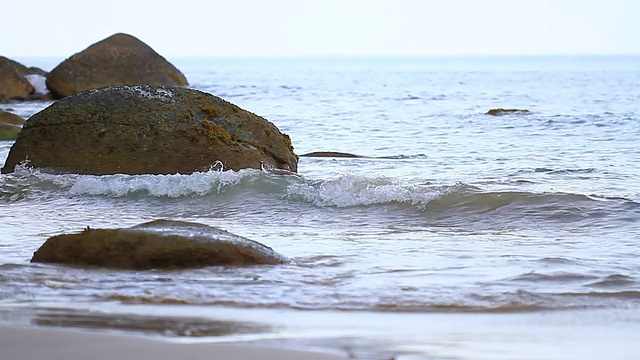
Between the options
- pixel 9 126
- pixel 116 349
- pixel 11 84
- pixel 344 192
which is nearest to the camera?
pixel 116 349

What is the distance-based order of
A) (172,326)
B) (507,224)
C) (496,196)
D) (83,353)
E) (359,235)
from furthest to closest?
(496,196), (507,224), (359,235), (172,326), (83,353)

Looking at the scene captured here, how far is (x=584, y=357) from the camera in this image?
355 centimetres

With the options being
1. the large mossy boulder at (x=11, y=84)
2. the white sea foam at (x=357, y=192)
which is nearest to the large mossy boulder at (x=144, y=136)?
the white sea foam at (x=357, y=192)

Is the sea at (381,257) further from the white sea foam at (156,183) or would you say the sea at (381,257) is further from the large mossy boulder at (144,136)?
the large mossy boulder at (144,136)

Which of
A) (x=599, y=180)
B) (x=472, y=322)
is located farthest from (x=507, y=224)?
(x=472, y=322)

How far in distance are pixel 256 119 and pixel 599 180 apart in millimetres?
3331

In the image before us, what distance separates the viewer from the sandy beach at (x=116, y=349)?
343cm

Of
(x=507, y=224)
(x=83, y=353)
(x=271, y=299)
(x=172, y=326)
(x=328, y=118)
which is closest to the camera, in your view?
(x=83, y=353)

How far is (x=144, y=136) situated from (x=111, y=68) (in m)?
18.0

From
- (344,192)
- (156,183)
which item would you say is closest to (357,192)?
(344,192)

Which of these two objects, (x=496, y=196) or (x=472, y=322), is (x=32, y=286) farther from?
(x=496, y=196)

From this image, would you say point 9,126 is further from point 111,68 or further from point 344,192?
point 111,68

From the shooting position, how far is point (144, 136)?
9.27m

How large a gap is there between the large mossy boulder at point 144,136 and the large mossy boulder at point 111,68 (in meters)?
16.9
